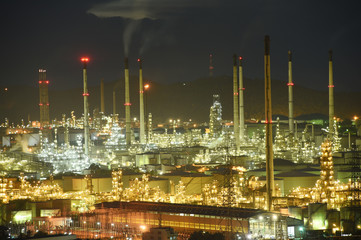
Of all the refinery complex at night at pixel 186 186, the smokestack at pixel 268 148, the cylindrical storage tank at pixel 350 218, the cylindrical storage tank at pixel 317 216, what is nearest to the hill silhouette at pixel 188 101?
the refinery complex at night at pixel 186 186

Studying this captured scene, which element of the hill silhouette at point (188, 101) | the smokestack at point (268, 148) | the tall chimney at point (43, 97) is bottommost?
the smokestack at point (268, 148)

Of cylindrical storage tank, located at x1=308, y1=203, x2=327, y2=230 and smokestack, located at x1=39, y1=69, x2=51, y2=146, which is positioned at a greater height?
smokestack, located at x1=39, y1=69, x2=51, y2=146

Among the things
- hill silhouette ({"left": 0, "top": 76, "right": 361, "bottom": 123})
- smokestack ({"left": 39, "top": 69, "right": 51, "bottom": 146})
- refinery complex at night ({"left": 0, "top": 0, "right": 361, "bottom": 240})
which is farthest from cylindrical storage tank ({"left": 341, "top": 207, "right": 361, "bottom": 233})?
hill silhouette ({"left": 0, "top": 76, "right": 361, "bottom": 123})

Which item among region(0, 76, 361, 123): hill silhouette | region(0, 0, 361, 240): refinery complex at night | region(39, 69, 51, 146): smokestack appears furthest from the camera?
region(0, 76, 361, 123): hill silhouette

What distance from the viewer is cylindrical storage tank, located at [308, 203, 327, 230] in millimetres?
17703

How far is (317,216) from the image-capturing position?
17797mm

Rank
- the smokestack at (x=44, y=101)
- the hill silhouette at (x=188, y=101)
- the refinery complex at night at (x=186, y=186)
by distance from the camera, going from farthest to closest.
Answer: the hill silhouette at (x=188, y=101)
the smokestack at (x=44, y=101)
the refinery complex at night at (x=186, y=186)

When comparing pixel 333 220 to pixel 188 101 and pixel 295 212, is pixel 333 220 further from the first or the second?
pixel 188 101

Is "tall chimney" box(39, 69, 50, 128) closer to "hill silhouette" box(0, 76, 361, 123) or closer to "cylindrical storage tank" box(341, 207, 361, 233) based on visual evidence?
"cylindrical storage tank" box(341, 207, 361, 233)

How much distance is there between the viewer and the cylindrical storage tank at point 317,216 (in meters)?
17.7

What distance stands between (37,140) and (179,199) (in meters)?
24.0

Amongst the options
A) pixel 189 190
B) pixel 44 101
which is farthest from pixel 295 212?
pixel 44 101

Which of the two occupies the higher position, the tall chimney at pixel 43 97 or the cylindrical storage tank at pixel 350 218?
the tall chimney at pixel 43 97

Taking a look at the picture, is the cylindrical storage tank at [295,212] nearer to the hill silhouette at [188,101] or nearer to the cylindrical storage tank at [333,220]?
the cylindrical storage tank at [333,220]
